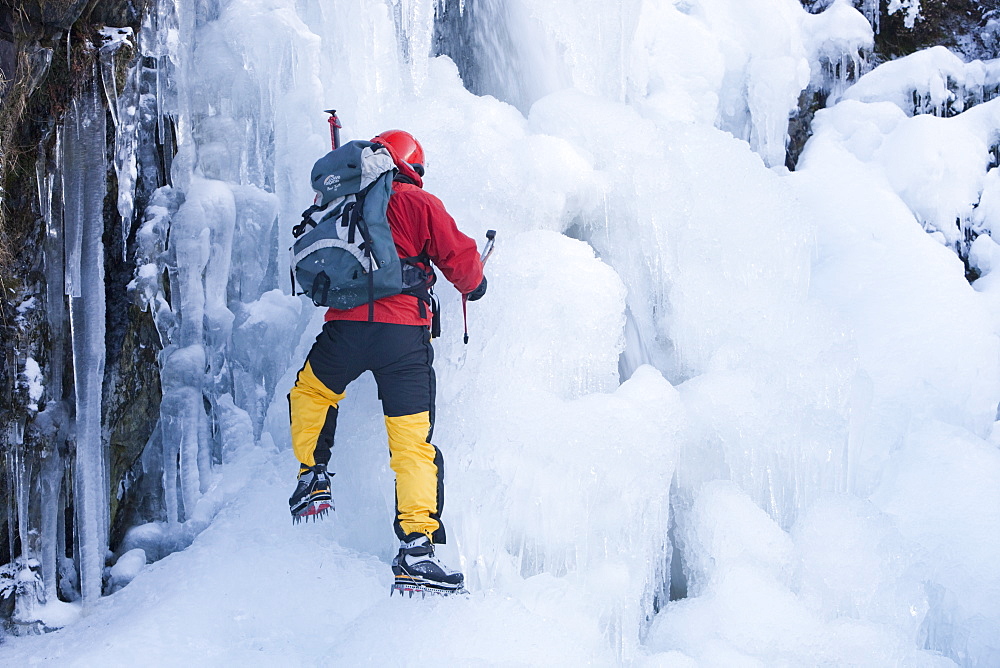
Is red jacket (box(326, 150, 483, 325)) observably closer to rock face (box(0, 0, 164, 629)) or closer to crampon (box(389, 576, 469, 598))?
crampon (box(389, 576, 469, 598))

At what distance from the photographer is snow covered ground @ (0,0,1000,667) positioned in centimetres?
305

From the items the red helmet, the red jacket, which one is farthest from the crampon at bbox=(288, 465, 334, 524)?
the red helmet

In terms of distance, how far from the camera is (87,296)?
3.22 metres

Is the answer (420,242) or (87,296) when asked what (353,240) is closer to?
(420,242)

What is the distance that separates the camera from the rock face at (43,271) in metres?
3.00

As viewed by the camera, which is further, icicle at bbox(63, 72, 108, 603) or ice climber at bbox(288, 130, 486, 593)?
icicle at bbox(63, 72, 108, 603)

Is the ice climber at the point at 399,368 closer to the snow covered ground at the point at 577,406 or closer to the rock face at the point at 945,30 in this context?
the snow covered ground at the point at 577,406

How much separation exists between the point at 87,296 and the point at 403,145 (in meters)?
1.48

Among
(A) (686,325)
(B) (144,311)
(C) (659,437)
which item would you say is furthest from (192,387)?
(A) (686,325)

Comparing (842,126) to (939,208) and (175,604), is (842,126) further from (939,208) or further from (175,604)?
(175,604)

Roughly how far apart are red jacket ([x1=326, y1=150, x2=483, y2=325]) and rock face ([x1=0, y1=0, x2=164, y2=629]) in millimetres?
1249

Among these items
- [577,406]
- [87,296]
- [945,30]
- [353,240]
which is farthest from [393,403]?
[945,30]

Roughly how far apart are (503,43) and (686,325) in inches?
104

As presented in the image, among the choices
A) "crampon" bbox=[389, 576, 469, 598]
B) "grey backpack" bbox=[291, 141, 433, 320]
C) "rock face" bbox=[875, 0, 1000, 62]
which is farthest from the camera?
"rock face" bbox=[875, 0, 1000, 62]
